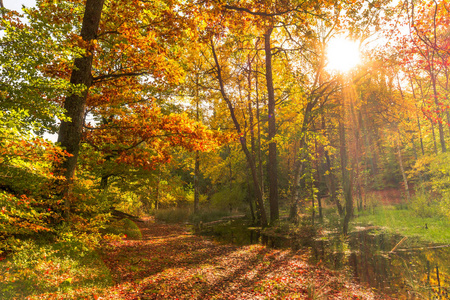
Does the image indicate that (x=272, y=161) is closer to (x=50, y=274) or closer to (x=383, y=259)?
(x=383, y=259)

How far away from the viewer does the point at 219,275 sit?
6578mm

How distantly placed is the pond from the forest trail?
0.70 meters

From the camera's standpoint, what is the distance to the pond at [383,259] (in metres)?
5.84

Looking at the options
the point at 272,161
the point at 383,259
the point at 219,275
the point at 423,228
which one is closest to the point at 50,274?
the point at 219,275

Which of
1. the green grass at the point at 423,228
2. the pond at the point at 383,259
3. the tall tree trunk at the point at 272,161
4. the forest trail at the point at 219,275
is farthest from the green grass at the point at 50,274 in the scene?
the green grass at the point at 423,228

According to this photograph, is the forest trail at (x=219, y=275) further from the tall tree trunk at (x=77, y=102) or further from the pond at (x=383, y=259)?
the tall tree trunk at (x=77, y=102)

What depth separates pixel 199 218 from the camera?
1878cm

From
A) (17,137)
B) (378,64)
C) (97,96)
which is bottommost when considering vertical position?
(17,137)

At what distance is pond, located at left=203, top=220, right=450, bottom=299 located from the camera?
5844 mm

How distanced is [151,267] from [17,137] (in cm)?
490

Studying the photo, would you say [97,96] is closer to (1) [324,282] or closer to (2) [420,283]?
(1) [324,282]

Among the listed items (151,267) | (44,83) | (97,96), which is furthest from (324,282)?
(97,96)

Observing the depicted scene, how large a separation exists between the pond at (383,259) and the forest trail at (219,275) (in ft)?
2.29

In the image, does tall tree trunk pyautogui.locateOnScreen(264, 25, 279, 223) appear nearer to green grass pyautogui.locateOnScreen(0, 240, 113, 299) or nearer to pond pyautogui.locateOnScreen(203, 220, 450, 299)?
pond pyautogui.locateOnScreen(203, 220, 450, 299)
